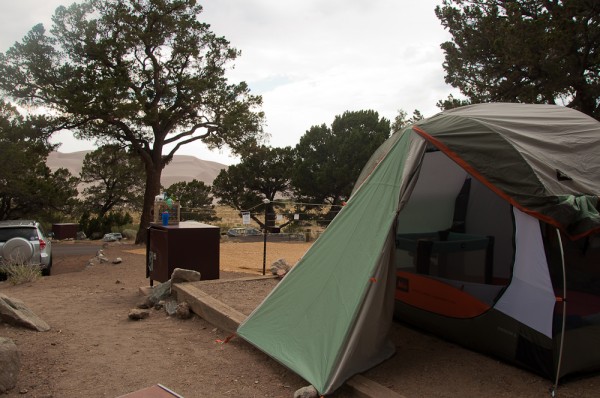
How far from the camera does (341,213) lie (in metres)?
4.24

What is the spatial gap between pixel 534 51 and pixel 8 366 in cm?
1099

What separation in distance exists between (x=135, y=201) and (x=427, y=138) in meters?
26.6

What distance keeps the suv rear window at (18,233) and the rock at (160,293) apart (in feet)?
17.4

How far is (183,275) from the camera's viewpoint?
21.8 feet

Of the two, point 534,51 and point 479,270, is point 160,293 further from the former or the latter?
point 534,51

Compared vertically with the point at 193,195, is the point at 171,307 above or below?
below

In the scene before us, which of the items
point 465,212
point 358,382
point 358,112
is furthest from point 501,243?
point 358,112

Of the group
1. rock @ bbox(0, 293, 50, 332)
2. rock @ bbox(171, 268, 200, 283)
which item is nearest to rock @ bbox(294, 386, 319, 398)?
rock @ bbox(0, 293, 50, 332)

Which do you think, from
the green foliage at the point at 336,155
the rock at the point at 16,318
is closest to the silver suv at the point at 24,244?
the rock at the point at 16,318

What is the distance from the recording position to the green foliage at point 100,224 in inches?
956

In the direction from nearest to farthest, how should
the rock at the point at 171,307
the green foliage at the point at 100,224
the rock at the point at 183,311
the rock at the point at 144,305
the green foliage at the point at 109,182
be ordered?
the rock at the point at 183,311, the rock at the point at 171,307, the rock at the point at 144,305, the green foliage at the point at 100,224, the green foliage at the point at 109,182

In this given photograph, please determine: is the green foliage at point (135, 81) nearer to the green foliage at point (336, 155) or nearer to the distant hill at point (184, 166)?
the green foliage at point (336, 155)

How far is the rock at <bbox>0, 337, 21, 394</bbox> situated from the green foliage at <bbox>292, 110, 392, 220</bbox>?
1941 centimetres

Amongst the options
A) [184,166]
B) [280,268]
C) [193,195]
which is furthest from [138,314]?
[184,166]
